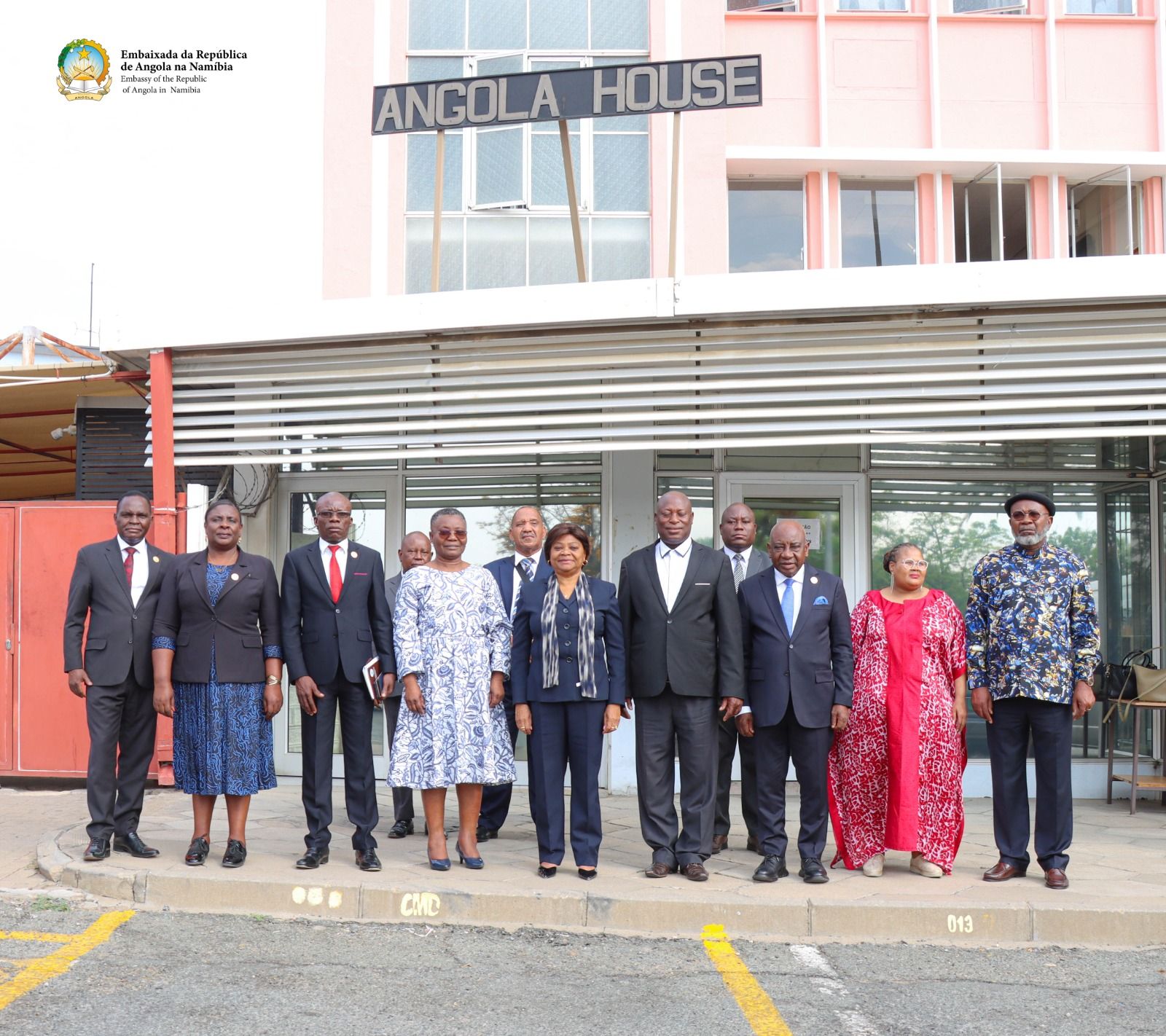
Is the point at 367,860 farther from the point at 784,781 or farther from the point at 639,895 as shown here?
the point at 784,781

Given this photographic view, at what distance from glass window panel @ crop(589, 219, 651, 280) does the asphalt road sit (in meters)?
8.75

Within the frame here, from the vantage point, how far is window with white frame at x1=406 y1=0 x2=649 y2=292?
43.1ft

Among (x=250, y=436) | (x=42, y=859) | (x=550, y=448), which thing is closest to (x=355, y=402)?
(x=250, y=436)

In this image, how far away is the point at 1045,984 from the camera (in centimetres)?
497

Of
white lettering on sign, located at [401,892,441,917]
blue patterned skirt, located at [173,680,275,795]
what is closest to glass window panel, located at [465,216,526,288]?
blue patterned skirt, located at [173,680,275,795]

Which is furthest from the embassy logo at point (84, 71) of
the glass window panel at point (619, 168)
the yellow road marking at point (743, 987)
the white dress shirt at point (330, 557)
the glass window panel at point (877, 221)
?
the yellow road marking at point (743, 987)

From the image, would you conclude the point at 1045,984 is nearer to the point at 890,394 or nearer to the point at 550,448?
the point at 890,394

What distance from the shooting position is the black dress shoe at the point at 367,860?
6.33 m

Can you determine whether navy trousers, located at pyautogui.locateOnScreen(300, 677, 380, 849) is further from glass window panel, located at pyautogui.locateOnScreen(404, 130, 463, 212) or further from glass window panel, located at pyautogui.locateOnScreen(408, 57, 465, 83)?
glass window panel, located at pyautogui.locateOnScreen(408, 57, 465, 83)

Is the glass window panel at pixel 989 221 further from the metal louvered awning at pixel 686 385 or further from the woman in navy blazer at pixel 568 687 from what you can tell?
the woman in navy blazer at pixel 568 687

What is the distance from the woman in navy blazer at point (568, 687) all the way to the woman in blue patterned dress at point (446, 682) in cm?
17

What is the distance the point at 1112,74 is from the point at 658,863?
440 inches

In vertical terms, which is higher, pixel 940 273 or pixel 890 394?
pixel 940 273

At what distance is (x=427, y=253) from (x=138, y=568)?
710 centimetres
